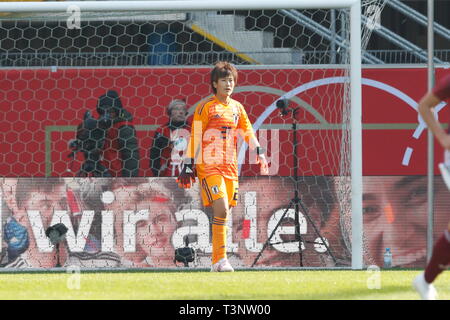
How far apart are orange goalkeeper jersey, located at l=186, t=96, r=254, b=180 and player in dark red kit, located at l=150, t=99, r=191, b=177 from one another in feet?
4.71

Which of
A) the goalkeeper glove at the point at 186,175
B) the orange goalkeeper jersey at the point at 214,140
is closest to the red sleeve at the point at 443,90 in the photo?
the orange goalkeeper jersey at the point at 214,140

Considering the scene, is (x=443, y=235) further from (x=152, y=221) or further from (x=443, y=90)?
(x=152, y=221)

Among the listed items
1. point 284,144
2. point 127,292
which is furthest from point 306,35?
point 127,292

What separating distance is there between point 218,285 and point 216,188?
116 centimetres

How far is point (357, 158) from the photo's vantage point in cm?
741

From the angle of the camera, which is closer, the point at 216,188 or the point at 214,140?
the point at 216,188

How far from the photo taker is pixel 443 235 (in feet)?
15.6

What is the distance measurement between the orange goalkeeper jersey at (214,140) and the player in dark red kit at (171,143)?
144cm

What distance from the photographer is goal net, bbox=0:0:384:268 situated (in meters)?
7.90

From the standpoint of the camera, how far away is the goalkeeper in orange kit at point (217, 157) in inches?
274

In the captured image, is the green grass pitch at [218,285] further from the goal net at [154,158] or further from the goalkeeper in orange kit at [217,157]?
the goal net at [154,158]

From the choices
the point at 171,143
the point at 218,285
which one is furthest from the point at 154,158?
the point at 218,285

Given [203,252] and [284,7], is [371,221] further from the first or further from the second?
[284,7]

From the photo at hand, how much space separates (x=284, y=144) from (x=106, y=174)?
166 centimetres
